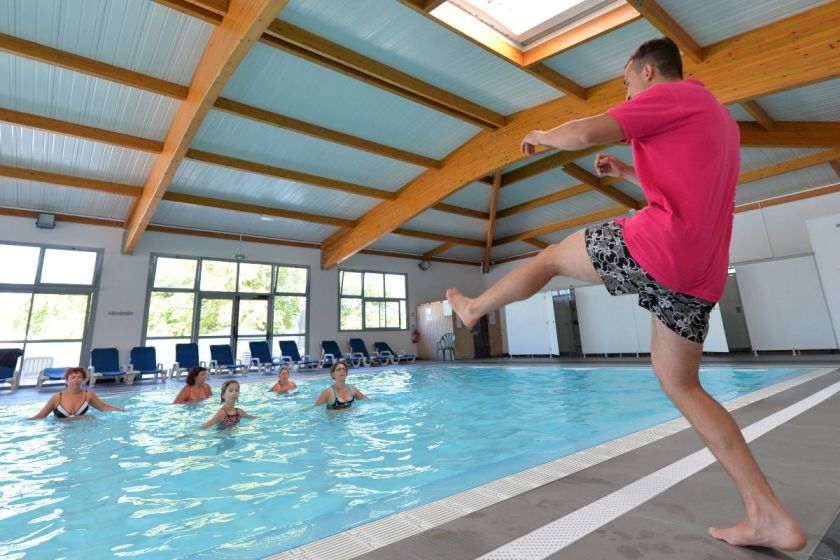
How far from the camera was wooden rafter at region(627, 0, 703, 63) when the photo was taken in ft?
14.8

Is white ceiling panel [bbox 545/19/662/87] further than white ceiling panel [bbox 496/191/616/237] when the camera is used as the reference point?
No

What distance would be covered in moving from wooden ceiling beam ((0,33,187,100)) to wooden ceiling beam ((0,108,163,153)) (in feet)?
4.92

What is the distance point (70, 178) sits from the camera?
7508 millimetres

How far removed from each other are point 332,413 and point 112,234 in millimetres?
8085

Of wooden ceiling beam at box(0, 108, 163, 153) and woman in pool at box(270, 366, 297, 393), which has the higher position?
wooden ceiling beam at box(0, 108, 163, 153)

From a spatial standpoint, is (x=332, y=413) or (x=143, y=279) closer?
(x=332, y=413)

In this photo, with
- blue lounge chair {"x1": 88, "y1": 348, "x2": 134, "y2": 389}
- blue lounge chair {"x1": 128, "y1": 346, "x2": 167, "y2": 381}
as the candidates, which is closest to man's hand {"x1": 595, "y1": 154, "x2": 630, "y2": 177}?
blue lounge chair {"x1": 88, "y1": 348, "x2": 134, "y2": 389}

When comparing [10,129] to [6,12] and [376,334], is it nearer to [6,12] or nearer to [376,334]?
[6,12]

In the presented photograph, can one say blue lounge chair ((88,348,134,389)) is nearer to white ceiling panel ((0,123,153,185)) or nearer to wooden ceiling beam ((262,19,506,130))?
white ceiling panel ((0,123,153,185))

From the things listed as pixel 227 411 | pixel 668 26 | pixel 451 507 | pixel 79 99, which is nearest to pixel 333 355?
pixel 227 411

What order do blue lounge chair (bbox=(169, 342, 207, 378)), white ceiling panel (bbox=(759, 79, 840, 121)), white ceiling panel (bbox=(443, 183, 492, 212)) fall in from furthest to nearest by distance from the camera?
white ceiling panel (bbox=(443, 183, 492, 212)) → blue lounge chair (bbox=(169, 342, 207, 378)) → white ceiling panel (bbox=(759, 79, 840, 121))

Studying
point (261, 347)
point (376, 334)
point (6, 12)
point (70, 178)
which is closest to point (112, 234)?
point (70, 178)

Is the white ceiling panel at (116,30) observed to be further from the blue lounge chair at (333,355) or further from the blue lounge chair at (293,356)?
the blue lounge chair at (333,355)

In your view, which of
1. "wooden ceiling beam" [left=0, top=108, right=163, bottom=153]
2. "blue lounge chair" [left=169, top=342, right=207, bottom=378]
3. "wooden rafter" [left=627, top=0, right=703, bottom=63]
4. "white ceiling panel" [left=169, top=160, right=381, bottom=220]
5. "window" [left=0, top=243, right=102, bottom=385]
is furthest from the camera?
"blue lounge chair" [left=169, top=342, right=207, bottom=378]
